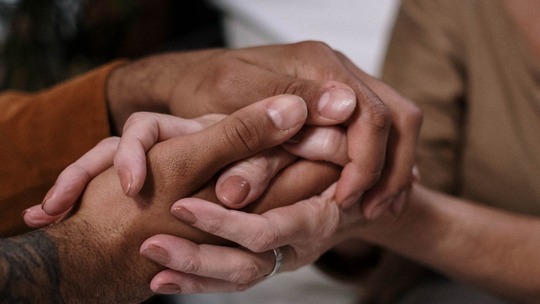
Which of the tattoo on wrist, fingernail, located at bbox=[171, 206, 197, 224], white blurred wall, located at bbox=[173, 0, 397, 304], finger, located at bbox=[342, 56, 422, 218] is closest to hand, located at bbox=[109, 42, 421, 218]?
finger, located at bbox=[342, 56, 422, 218]

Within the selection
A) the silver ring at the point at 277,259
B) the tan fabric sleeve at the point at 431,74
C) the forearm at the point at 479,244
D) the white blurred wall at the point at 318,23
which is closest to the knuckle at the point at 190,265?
the silver ring at the point at 277,259

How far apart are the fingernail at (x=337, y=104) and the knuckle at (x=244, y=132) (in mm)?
90

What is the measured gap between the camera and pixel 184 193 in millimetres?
817

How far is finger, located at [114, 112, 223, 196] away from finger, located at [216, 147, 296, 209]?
0.09m

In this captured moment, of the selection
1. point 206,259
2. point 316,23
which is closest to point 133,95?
point 206,259

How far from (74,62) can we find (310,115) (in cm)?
135

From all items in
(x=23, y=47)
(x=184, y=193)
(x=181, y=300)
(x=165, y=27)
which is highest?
(x=184, y=193)

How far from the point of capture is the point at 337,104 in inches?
33.9

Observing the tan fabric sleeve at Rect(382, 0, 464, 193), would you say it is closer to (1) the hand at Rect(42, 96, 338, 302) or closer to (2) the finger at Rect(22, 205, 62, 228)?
(1) the hand at Rect(42, 96, 338, 302)

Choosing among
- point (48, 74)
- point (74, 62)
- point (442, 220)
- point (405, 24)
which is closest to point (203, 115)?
point (442, 220)

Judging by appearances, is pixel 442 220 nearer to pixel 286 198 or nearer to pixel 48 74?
pixel 286 198

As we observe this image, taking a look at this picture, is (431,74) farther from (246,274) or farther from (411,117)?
(246,274)

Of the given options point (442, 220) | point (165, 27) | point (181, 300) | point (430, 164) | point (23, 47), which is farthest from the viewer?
point (165, 27)

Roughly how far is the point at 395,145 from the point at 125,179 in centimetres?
37
